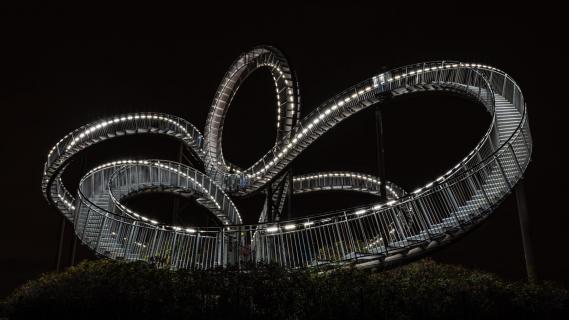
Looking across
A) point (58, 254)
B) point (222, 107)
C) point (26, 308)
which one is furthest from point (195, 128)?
point (26, 308)

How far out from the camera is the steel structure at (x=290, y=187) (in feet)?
46.2

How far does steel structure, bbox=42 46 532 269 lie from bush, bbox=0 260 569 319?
5.63ft

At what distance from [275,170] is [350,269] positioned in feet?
42.7

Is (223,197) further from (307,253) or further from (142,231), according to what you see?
(307,253)

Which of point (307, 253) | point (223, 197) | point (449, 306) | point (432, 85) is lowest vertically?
point (449, 306)

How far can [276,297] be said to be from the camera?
10672 millimetres

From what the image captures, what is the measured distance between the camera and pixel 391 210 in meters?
14.2

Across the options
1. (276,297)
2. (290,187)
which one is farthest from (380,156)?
(276,297)

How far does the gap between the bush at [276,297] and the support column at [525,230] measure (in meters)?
2.77

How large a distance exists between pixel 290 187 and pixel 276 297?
1294cm

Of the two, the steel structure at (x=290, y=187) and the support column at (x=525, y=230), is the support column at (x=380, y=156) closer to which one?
the steel structure at (x=290, y=187)

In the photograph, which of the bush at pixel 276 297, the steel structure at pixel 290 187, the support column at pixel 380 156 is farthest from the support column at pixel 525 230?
the support column at pixel 380 156

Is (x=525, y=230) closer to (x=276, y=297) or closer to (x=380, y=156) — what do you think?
(x=380, y=156)

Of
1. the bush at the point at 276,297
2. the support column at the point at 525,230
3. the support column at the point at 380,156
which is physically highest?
the support column at the point at 380,156
